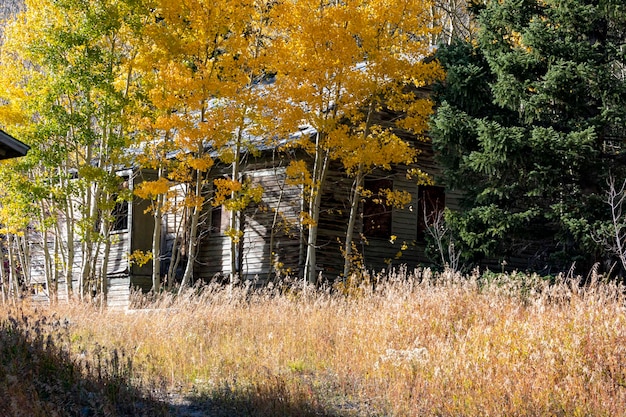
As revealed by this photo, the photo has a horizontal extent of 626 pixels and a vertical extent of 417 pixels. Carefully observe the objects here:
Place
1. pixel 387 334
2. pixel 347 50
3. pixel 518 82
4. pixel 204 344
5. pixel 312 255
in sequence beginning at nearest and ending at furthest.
Answer: pixel 387 334 < pixel 204 344 < pixel 518 82 < pixel 347 50 < pixel 312 255

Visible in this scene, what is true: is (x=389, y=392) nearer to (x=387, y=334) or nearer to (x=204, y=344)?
(x=387, y=334)

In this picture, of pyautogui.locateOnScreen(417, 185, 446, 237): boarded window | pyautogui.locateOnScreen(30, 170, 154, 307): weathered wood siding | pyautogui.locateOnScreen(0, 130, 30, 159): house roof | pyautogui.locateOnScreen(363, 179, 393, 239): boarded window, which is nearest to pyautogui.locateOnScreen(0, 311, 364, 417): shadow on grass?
pyautogui.locateOnScreen(0, 130, 30, 159): house roof

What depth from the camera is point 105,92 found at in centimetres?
1891

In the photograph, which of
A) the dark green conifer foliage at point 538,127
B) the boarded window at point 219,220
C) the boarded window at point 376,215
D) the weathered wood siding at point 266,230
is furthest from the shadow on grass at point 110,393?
the boarded window at point 219,220

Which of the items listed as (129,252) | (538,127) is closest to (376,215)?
(129,252)

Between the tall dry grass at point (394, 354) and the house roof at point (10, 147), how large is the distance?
84.6 inches

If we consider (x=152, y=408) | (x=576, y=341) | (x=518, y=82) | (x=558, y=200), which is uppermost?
(x=518, y=82)

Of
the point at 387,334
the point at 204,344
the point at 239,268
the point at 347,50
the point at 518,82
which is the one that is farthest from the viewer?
the point at 239,268

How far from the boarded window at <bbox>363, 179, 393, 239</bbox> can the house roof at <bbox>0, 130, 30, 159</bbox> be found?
12130mm

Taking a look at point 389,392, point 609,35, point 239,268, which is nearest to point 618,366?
point 389,392

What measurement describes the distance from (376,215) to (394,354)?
1237 cm

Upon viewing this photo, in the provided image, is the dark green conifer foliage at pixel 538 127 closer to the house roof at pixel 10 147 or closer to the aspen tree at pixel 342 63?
the aspen tree at pixel 342 63

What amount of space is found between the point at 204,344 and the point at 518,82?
8510 millimetres

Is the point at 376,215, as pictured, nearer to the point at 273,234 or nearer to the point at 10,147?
the point at 273,234
